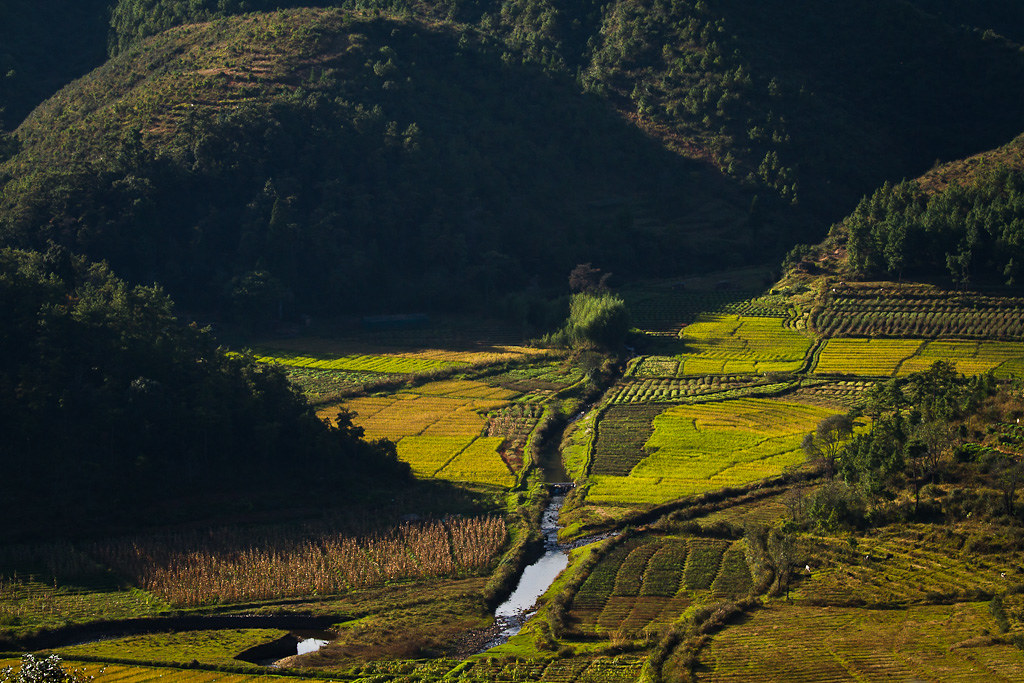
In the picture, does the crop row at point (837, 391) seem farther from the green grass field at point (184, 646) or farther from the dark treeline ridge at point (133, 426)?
the green grass field at point (184, 646)

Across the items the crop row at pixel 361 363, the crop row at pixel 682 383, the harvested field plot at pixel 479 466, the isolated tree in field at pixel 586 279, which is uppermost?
the isolated tree in field at pixel 586 279

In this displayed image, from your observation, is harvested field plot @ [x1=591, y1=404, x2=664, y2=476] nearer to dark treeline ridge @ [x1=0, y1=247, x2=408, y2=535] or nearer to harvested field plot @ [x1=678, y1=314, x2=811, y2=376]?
harvested field plot @ [x1=678, y1=314, x2=811, y2=376]

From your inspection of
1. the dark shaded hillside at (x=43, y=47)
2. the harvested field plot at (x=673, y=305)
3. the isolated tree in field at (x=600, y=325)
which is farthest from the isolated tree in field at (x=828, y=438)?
the dark shaded hillside at (x=43, y=47)

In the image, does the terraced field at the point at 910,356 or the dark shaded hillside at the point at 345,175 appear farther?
the dark shaded hillside at the point at 345,175

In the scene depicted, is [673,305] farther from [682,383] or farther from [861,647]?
[861,647]

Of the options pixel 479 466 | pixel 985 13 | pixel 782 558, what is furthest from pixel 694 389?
pixel 985 13

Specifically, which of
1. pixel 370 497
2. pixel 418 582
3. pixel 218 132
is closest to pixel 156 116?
pixel 218 132
